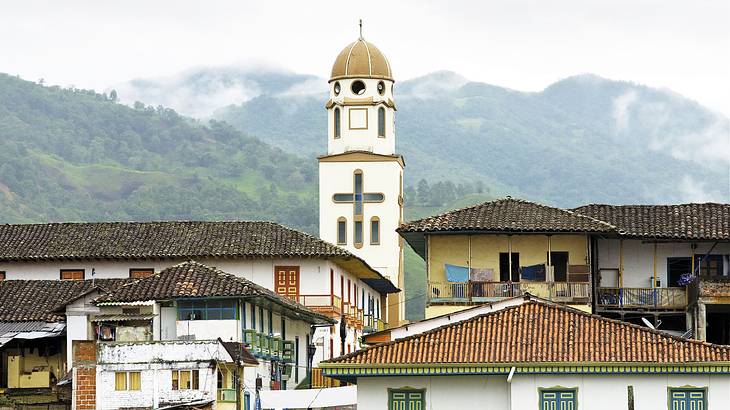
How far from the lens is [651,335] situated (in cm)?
4912

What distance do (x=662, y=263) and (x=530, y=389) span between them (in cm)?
2022

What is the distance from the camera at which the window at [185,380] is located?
55562 millimetres

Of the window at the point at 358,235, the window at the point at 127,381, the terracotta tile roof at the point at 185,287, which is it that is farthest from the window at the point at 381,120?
the window at the point at 127,381

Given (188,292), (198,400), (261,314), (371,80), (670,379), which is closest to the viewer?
(670,379)

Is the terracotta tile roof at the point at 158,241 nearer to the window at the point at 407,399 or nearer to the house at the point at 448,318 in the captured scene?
the house at the point at 448,318

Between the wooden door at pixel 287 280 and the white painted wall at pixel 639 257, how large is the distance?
55.6ft

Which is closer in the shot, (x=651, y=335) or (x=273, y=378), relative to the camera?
(x=651, y=335)

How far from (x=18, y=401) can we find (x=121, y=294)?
17.7 feet

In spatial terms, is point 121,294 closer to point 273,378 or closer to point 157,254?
point 273,378

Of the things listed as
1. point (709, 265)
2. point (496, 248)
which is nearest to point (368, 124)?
point (709, 265)

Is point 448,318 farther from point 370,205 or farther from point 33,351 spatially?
point 370,205

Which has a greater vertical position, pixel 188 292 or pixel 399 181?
pixel 399 181

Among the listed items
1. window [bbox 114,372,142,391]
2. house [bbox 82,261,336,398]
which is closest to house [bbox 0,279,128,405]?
house [bbox 82,261,336,398]

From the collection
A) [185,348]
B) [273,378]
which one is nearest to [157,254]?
[273,378]
